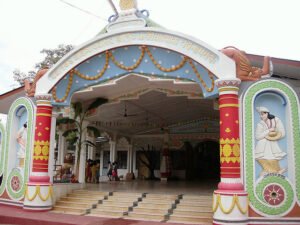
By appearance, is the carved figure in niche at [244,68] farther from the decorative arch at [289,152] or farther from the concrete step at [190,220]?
the concrete step at [190,220]

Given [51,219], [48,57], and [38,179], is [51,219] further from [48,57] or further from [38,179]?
[48,57]

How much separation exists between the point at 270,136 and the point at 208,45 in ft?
7.51

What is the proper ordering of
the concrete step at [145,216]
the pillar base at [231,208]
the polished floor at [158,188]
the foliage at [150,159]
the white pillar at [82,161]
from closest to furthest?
the pillar base at [231,208] < the concrete step at [145,216] < the polished floor at [158,188] < the white pillar at [82,161] < the foliage at [150,159]

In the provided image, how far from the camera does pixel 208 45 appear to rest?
7082 millimetres

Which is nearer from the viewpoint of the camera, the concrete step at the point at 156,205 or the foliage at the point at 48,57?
the concrete step at the point at 156,205

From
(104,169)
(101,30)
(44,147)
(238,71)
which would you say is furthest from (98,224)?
(104,169)

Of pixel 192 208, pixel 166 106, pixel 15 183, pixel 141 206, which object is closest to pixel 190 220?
pixel 192 208

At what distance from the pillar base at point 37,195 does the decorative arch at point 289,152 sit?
477cm

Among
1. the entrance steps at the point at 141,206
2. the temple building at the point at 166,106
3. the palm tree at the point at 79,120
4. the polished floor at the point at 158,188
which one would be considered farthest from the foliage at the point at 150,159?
the entrance steps at the point at 141,206

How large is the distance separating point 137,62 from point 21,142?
151 inches

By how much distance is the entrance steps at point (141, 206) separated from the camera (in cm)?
709

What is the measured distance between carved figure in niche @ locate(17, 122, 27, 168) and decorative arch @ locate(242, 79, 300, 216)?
5.66 m

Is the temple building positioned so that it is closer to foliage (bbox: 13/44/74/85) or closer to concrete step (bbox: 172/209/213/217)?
concrete step (bbox: 172/209/213/217)

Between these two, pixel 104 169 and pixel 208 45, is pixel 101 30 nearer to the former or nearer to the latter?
pixel 208 45
